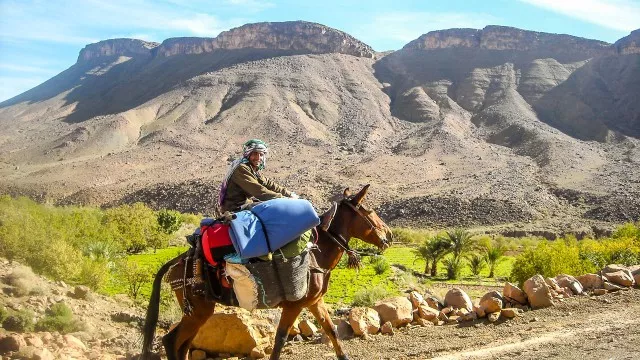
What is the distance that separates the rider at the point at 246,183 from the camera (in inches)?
276

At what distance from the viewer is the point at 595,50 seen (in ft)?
456

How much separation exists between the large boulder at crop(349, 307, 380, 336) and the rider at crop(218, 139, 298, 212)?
10.0 feet

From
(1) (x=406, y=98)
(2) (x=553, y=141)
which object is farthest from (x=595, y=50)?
(2) (x=553, y=141)

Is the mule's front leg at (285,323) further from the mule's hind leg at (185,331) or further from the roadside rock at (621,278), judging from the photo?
the roadside rock at (621,278)

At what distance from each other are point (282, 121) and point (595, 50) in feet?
283

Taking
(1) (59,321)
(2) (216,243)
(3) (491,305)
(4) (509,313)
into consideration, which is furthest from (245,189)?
(4) (509,313)

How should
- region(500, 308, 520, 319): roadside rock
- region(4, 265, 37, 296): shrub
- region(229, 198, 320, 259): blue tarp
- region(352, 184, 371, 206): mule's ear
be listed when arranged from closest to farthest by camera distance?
region(229, 198, 320, 259): blue tarp < region(352, 184, 371, 206): mule's ear < region(500, 308, 520, 319): roadside rock < region(4, 265, 37, 296): shrub

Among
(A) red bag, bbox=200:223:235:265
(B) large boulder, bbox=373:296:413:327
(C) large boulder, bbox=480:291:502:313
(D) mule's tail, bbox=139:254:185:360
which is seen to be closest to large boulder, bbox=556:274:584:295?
(C) large boulder, bbox=480:291:502:313

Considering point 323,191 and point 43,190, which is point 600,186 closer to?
point 323,191

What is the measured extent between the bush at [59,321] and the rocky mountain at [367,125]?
167 feet

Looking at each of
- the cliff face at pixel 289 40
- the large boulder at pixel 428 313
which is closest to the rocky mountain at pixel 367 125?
the cliff face at pixel 289 40

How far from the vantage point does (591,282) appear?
11.8 meters

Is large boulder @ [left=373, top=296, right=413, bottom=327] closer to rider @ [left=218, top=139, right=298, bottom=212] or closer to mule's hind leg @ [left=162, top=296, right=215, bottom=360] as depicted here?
rider @ [left=218, top=139, right=298, bottom=212]

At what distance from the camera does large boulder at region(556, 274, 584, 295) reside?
11398mm
